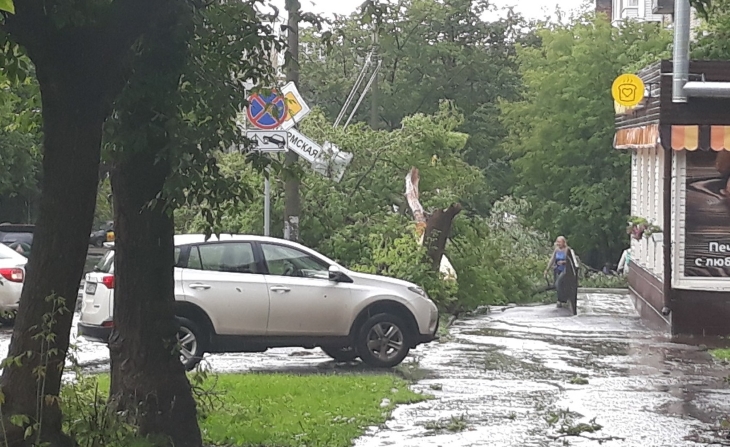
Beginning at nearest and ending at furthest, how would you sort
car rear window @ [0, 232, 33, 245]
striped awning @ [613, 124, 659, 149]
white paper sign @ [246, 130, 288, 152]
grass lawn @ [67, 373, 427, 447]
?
grass lawn @ [67, 373, 427, 447] < white paper sign @ [246, 130, 288, 152] < striped awning @ [613, 124, 659, 149] < car rear window @ [0, 232, 33, 245]

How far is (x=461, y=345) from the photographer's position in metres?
17.1

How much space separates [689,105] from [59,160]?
42.9 ft

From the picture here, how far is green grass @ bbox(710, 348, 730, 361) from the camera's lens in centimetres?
1579

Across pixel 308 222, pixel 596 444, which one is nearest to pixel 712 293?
pixel 308 222

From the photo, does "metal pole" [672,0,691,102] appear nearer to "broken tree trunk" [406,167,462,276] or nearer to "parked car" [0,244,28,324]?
"broken tree trunk" [406,167,462,276]

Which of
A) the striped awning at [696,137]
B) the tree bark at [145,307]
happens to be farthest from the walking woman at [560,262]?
the tree bark at [145,307]

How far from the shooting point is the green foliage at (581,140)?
38.2 m

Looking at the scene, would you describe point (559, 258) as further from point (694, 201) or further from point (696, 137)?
point (696, 137)

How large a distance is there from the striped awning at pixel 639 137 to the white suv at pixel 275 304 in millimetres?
6068

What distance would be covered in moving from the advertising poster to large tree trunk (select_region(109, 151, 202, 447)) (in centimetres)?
1212

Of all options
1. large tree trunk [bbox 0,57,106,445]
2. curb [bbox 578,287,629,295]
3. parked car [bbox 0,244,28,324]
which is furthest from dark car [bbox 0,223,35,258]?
large tree trunk [bbox 0,57,106,445]

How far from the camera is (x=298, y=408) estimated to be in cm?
1073

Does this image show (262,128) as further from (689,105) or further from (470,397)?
(689,105)

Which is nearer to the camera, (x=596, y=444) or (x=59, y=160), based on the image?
(x=59, y=160)
